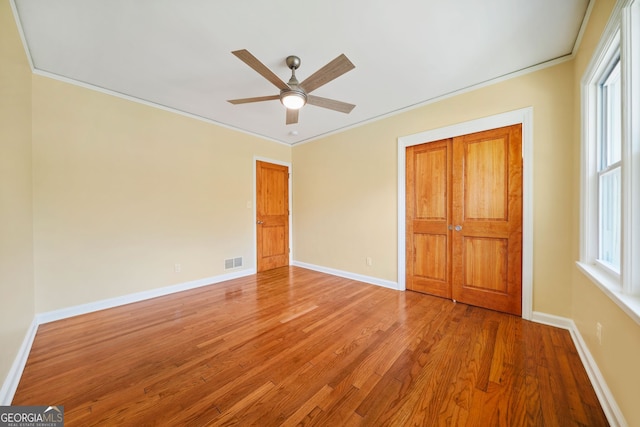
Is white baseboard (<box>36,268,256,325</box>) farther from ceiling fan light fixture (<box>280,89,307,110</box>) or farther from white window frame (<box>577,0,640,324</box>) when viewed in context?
white window frame (<box>577,0,640,324</box>)

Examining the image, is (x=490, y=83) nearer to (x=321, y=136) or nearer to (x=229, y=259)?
(x=321, y=136)

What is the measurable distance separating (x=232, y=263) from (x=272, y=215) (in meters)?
1.20

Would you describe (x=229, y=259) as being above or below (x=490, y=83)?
below

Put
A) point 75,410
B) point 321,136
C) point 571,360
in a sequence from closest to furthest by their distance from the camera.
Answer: point 75,410 < point 571,360 < point 321,136

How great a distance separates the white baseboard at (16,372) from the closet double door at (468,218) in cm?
368

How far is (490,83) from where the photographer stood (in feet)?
8.23

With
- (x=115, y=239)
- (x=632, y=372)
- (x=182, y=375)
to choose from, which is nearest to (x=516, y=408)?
(x=632, y=372)

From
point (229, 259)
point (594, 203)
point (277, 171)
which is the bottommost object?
point (229, 259)

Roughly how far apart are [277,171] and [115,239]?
2768 millimetres

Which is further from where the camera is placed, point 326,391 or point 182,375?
point 182,375

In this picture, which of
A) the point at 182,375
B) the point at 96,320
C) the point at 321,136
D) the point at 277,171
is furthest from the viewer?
the point at 277,171

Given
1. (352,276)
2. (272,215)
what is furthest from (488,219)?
(272,215)

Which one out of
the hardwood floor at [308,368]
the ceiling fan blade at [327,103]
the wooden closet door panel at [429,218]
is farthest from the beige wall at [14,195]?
the wooden closet door panel at [429,218]

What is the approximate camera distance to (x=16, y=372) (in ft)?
5.02
